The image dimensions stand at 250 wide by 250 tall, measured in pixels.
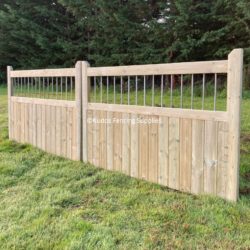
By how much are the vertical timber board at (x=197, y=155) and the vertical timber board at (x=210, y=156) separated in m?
0.04

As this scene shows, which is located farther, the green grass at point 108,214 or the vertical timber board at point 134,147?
the vertical timber board at point 134,147

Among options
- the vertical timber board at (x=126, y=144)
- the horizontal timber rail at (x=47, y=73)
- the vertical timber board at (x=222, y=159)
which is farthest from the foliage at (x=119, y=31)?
the vertical timber board at (x=222, y=159)

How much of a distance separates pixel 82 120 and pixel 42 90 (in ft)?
3.87

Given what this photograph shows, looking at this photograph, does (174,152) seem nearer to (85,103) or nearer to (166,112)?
(166,112)

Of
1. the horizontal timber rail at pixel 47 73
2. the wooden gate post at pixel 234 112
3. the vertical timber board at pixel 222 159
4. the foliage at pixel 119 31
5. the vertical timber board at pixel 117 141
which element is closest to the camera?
the wooden gate post at pixel 234 112

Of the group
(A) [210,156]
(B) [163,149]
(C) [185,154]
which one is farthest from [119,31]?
(A) [210,156]

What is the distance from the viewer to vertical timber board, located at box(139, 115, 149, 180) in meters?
3.40

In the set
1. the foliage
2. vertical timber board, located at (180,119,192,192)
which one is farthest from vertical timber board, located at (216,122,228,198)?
the foliage

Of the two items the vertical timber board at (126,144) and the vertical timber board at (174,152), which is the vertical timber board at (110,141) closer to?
the vertical timber board at (126,144)

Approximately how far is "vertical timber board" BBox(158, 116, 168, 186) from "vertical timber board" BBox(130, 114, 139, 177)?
0.31m

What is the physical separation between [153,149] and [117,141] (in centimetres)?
52

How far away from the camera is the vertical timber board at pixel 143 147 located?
340 centimetres

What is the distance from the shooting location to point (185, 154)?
308cm

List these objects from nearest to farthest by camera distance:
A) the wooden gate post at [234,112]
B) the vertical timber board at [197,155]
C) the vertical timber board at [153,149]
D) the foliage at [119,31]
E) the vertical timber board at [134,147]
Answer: the wooden gate post at [234,112] → the vertical timber board at [197,155] → the vertical timber board at [153,149] → the vertical timber board at [134,147] → the foliage at [119,31]
